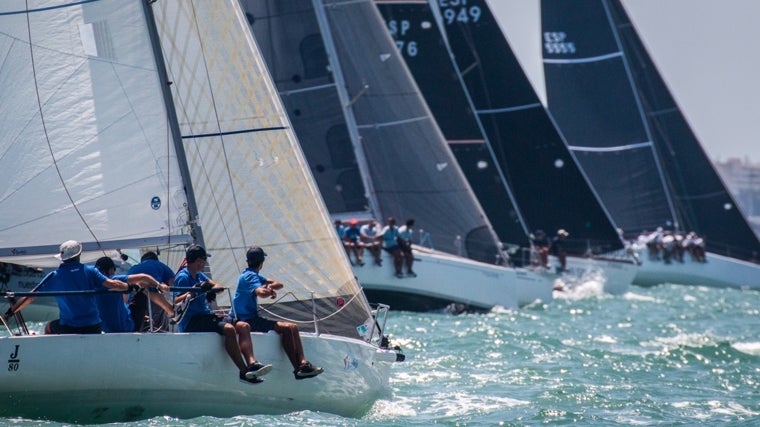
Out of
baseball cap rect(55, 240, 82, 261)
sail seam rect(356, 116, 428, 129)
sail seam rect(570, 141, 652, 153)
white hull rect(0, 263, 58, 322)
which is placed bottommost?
sail seam rect(570, 141, 652, 153)

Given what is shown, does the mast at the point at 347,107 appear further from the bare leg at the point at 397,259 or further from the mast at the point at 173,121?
the mast at the point at 173,121

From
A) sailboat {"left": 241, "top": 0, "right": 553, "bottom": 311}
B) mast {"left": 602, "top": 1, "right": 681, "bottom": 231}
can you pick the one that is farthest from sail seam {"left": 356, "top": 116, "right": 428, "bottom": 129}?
mast {"left": 602, "top": 1, "right": 681, "bottom": 231}

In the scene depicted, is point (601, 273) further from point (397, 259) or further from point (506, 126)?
point (397, 259)

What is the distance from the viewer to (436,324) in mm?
19156

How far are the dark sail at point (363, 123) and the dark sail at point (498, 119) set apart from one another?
13.1 feet

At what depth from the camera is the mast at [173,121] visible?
1095 centimetres

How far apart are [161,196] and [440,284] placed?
10823mm

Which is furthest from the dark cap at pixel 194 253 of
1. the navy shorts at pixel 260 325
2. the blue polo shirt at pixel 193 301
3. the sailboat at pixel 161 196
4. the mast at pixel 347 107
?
the mast at pixel 347 107

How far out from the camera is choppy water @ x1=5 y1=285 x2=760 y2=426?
11.2 meters

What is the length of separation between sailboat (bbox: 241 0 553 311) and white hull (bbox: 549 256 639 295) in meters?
5.64

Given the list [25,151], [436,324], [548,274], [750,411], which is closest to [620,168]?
[548,274]

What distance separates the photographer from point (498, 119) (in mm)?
30625

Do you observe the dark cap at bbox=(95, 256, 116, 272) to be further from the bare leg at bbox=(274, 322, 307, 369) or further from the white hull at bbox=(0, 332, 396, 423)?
the bare leg at bbox=(274, 322, 307, 369)

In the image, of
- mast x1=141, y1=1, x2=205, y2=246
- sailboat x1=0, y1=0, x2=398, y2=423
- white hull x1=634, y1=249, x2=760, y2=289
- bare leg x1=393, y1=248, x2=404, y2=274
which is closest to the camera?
sailboat x1=0, y1=0, x2=398, y2=423
